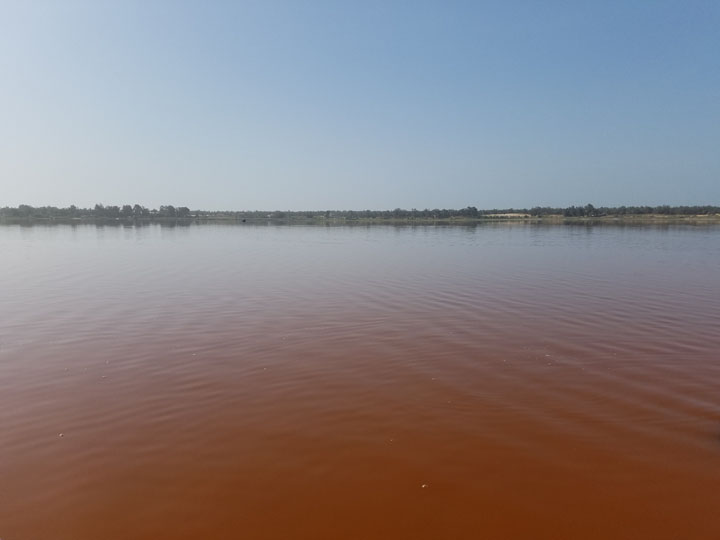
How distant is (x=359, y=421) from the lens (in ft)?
18.6

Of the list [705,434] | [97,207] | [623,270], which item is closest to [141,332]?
[705,434]

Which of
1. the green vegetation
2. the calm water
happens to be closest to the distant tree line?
the green vegetation

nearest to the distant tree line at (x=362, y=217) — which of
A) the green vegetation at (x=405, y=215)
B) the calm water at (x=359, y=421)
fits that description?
the green vegetation at (x=405, y=215)

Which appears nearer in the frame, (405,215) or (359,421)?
(359,421)

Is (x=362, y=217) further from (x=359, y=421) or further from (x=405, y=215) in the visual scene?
(x=359, y=421)

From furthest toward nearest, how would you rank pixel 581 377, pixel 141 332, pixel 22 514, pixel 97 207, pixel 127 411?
1. pixel 97 207
2. pixel 141 332
3. pixel 581 377
4. pixel 127 411
5. pixel 22 514

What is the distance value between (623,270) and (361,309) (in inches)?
564

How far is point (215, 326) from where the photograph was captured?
10.3 metres

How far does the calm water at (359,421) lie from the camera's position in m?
3.96

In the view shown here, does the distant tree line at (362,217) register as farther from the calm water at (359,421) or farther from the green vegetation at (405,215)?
the calm water at (359,421)

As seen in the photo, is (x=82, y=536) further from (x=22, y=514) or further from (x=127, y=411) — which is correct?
(x=127, y=411)

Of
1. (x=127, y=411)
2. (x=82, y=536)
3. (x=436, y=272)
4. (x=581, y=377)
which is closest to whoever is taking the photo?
(x=82, y=536)

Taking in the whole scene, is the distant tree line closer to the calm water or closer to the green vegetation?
the green vegetation

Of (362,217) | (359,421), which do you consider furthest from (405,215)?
(359,421)
